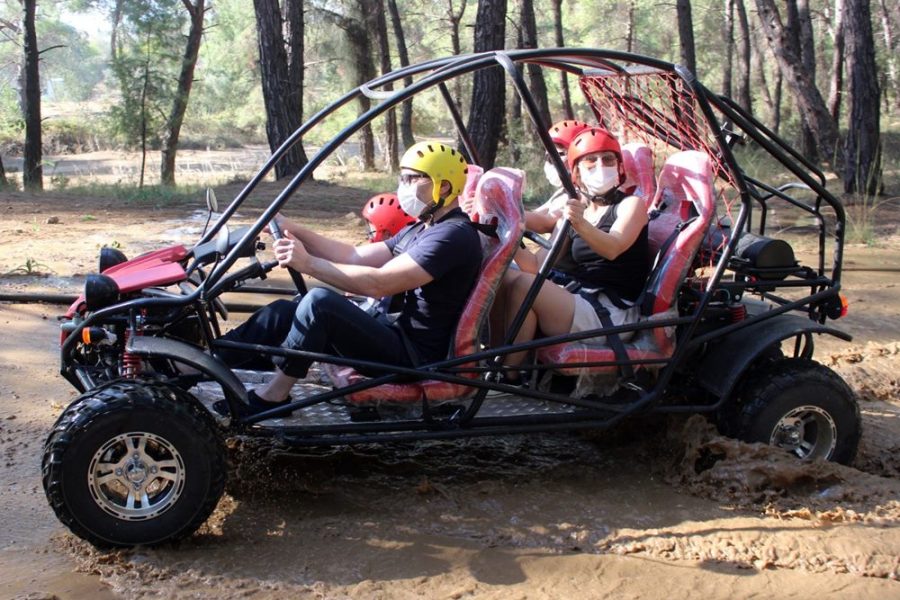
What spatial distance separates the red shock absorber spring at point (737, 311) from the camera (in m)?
4.51

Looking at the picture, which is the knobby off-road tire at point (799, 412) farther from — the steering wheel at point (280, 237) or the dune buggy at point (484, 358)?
→ the steering wheel at point (280, 237)

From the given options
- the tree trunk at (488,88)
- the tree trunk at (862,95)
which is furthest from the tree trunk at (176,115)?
the tree trunk at (862,95)

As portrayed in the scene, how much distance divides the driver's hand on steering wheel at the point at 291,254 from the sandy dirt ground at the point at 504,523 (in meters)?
1.18

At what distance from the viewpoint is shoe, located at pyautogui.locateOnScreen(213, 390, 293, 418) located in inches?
151

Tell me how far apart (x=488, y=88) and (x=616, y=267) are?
804cm

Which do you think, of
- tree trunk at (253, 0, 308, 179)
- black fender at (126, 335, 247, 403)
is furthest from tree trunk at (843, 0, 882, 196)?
black fender at (126, 335, 247, 403)

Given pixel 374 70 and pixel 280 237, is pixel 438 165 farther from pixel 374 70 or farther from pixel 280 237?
pixel 374 70

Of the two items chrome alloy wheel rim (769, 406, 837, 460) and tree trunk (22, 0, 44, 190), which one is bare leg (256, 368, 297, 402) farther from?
tree trunk (22, 0, 44, 190)

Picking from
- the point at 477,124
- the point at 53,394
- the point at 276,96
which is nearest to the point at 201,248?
the point at 53,394

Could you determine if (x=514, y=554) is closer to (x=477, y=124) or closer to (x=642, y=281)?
(x=642, y=281)

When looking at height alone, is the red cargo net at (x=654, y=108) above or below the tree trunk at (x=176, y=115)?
below

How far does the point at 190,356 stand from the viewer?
3.62 m

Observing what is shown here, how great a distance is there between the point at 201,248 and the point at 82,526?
1.33 metres

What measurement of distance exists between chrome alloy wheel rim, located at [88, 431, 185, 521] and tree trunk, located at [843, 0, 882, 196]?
1151 cm
